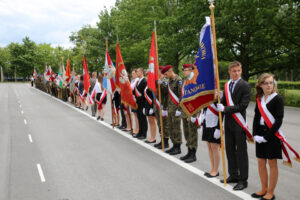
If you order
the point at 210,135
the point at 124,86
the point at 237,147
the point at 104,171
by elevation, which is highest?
the point at 124,86

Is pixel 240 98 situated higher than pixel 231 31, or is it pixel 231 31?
pixel 231 31

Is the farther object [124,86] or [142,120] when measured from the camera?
[124,86]

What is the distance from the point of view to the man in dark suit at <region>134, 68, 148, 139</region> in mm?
10203

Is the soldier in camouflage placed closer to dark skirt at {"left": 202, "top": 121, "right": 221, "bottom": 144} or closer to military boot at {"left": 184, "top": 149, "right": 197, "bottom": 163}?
military boot at {"left": 184, "top": 149, "right": 197, "bottom": 163}

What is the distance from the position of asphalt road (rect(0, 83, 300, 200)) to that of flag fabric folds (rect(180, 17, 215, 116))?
151 cm

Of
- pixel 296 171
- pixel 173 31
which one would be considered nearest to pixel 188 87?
pixel 296 171

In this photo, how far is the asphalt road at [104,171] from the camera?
564cm

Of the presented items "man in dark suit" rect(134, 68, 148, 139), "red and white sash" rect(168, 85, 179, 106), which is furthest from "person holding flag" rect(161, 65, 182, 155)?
"man in dark suit" rect(134, 68, 148, 139)

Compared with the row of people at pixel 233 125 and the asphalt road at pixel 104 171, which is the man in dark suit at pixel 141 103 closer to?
the asphalt road at pixel 104 171

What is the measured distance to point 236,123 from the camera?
18.5ft

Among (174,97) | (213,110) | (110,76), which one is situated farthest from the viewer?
(110,76)

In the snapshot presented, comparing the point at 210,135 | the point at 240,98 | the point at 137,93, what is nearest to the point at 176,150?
the point at 210,135

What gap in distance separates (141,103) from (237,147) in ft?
16.8

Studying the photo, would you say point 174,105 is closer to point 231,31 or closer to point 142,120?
point 142,120
